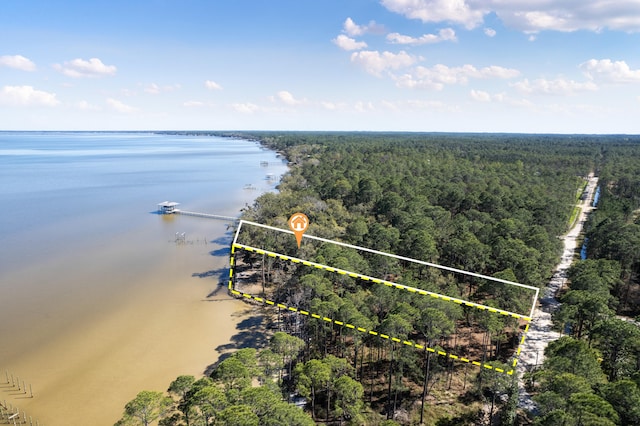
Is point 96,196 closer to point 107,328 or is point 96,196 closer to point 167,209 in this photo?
point 167,209

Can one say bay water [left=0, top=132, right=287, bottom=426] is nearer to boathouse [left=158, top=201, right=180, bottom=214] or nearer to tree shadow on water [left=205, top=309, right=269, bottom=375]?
tree shadow on water [left=205, top=309, right=269, bottom=375]

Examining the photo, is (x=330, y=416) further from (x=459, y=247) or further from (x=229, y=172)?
(x=229, y=172)

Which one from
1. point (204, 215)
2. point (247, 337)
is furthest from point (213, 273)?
point (204, 215)

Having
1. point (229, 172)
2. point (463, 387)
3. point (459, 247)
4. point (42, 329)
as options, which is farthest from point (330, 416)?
point (229, 172)

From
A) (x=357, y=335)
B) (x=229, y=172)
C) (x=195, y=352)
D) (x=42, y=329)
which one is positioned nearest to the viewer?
(x=357, y=335)

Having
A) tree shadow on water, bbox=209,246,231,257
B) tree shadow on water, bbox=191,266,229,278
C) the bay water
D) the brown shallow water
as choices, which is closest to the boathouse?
the bay water

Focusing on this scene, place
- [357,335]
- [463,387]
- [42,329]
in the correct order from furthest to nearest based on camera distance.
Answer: [42,329], [463,387], [357,335]

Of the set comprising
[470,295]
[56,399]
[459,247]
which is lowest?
[56,399]

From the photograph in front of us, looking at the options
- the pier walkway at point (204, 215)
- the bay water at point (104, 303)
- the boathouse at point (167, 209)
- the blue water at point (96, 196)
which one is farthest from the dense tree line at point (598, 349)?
the boathouse at point (167, 209)
